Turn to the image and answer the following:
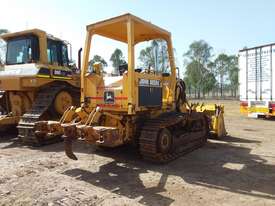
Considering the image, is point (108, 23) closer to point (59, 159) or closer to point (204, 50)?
point (59, 159)


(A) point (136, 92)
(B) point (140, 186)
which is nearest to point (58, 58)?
(A) point (136, 92)

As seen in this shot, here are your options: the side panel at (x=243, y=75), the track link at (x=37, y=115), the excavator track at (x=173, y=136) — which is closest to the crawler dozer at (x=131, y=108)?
the excavator track at (x=173, y=136)

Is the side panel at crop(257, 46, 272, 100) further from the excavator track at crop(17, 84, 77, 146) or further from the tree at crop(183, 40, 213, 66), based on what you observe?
the tree at crop(183, 40, 213, 66)

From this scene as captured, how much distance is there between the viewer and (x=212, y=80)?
70.0m

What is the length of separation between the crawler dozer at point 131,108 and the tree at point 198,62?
6424cm

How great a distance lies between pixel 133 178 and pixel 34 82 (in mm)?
4882

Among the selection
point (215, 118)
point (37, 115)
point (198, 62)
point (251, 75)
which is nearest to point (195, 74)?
point (198, 62)

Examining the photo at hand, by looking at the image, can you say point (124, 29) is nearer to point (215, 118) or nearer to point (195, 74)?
point (215, 118)

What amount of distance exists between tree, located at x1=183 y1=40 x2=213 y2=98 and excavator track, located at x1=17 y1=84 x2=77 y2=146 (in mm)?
63237

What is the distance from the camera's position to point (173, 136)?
7199 millimetres

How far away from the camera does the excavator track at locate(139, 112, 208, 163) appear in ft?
20.9

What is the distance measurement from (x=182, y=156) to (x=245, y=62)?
10.6 meters

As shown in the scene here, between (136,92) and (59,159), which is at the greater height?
(136,92)

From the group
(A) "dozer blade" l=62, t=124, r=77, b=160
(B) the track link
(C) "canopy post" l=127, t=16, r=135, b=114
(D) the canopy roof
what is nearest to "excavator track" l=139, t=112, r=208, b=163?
(C) "canopy post" l=127, t=16, r=135, b=114
